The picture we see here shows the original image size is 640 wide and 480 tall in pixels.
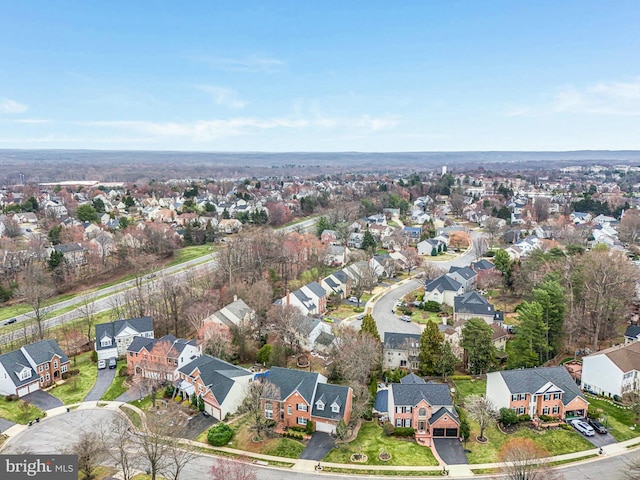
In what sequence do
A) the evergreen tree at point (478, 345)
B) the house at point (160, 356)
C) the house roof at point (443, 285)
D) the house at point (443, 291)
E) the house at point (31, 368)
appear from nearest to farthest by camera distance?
the house at point (31, 368) < the evergreen tree at point (478, 345) < the house at point (160, 356) < the house at point (443, 291) < the house roof at point (443, 285)

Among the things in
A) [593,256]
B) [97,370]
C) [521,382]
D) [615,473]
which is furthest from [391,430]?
[593,256]

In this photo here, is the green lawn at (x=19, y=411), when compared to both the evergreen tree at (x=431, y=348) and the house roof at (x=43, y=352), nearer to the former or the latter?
the house roof at (x=43, y=352)

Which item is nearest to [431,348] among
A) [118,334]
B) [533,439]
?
[533,439]

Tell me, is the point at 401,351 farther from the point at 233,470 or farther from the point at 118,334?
the point at 118,334

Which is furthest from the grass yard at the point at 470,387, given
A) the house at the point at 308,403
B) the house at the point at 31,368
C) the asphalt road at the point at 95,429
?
the house at the point at 31,368

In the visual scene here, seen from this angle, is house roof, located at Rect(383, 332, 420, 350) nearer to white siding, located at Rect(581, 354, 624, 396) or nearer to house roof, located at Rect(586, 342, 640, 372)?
white siding, located at Rect(581, 354, 624, 396)

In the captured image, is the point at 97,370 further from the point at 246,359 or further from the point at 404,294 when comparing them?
the point at 404,294

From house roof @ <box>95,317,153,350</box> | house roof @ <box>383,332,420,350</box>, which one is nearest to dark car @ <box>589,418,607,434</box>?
house roof @ <box>383,332,420,350</box>
